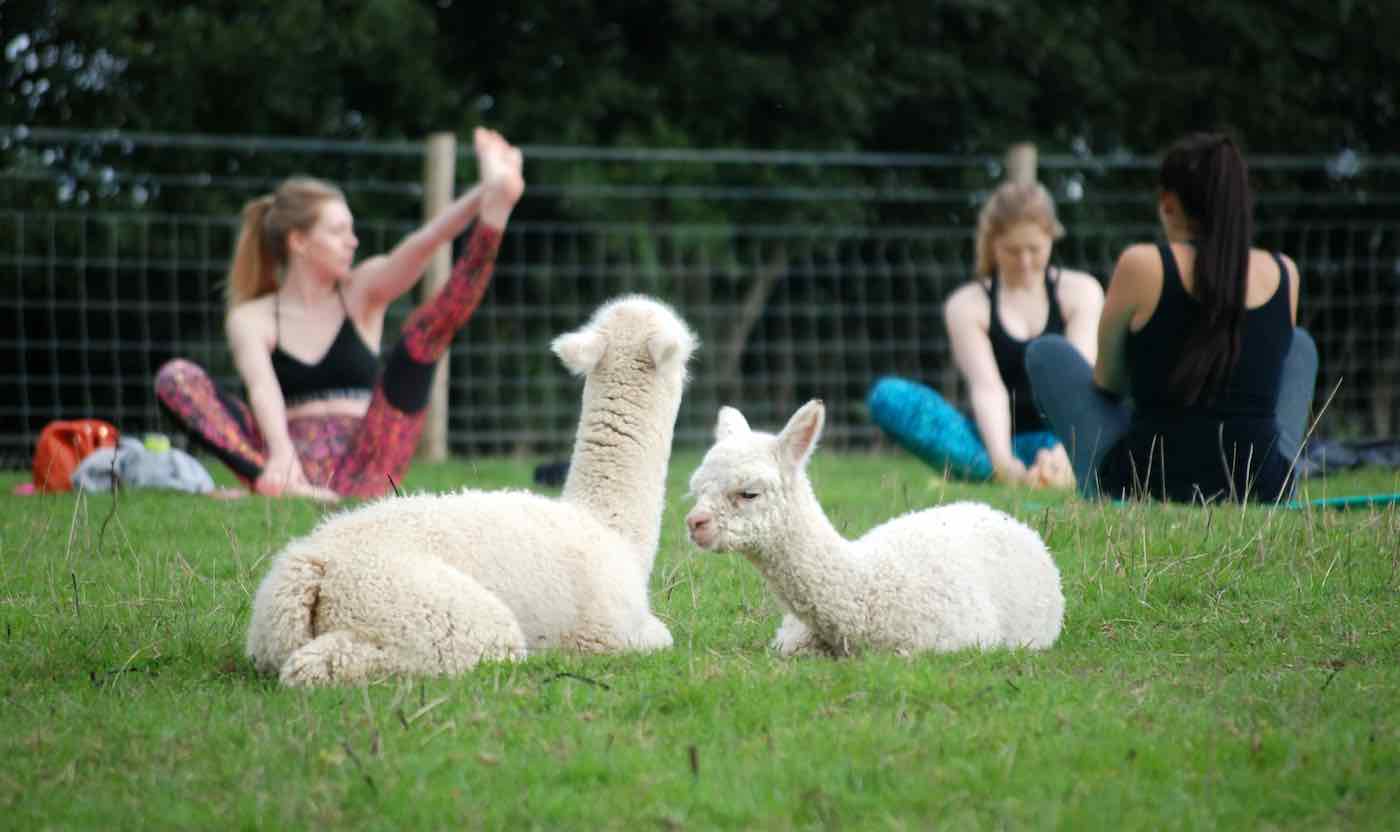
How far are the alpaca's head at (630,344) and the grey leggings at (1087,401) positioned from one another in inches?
111

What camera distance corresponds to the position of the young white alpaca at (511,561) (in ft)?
13.2

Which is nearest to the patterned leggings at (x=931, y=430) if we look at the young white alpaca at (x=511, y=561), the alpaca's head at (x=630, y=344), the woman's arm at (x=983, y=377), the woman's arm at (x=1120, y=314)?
the woman's arm at (x=983, y=377)

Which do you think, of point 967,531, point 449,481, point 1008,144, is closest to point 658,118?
point 1008,144

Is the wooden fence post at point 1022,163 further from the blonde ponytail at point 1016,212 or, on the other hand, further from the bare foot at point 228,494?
the bare foot at point 228,494

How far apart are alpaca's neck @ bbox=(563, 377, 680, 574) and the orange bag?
14.7ft

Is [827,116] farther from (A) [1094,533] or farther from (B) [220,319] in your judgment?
(A) [1094,533]

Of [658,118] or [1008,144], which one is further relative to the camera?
[1008,144]

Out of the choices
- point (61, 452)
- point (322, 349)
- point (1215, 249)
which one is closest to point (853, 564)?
point (1215, 249)

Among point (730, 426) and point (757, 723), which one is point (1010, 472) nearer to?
point (730, 426)

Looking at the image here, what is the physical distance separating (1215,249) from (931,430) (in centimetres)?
274

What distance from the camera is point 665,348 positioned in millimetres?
4695

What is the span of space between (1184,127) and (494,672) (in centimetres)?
1458

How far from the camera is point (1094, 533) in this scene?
588cm

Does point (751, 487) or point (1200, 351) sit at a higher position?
point (1200, 351)
